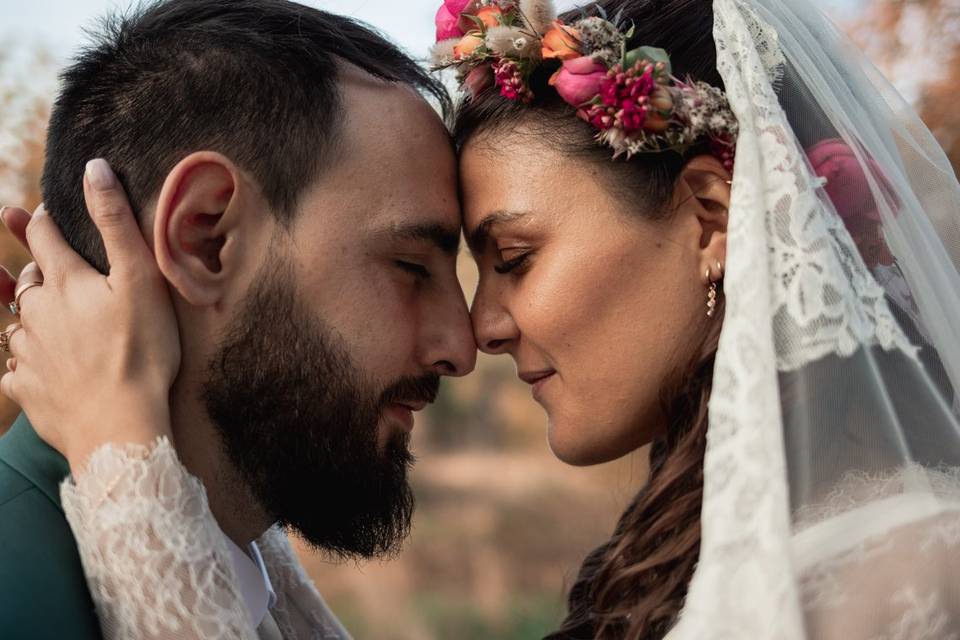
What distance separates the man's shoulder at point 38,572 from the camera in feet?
7.66

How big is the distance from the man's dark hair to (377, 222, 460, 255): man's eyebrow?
0.28 metres

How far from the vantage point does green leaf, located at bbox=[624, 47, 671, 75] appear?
2834 mm

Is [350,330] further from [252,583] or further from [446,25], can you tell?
[446,25]

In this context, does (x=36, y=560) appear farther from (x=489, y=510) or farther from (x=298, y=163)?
(x=489, y=510)

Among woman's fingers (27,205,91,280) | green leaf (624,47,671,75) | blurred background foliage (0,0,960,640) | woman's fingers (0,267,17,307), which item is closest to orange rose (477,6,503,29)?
green leaf (624,47,671,75)

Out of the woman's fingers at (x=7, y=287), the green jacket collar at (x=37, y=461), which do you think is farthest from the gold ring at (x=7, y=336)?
the green jacket collar at (x=37, y=461)

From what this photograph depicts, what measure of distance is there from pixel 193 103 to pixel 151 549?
4.13 ft

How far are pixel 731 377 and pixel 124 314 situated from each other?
4.90 ft

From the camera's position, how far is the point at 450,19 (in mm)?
3193

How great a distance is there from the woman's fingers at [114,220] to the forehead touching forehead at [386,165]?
0.53 meters

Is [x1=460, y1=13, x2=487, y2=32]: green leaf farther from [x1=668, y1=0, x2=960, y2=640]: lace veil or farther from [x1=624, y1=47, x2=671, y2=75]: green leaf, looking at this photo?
[x1=668, y1=0, x2=960, y2=640]: lace veil

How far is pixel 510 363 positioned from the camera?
358 inches

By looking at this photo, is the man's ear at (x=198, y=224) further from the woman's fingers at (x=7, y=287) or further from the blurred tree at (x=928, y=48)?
Result: the blurred tree at (x=928, y=48)

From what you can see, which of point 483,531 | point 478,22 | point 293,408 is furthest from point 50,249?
point 483,531
